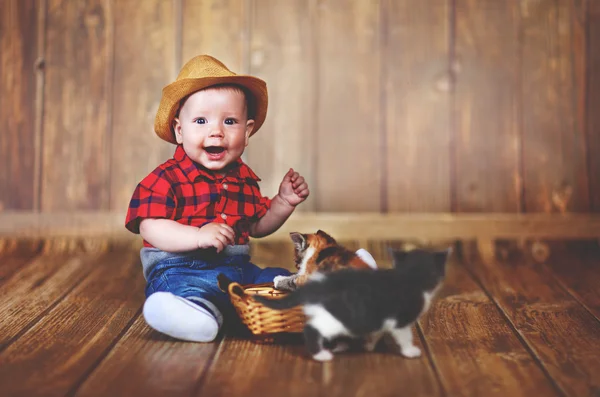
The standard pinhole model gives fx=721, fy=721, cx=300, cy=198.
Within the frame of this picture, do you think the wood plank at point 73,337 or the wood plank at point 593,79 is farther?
the wood plank at point 593,79

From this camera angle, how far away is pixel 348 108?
6.96 ft

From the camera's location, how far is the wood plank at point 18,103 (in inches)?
82.7

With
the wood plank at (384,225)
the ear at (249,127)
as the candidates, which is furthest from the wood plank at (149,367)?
the wood plank at (384,225)

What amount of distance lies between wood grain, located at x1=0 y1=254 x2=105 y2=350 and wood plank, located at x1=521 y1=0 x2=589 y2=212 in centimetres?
131

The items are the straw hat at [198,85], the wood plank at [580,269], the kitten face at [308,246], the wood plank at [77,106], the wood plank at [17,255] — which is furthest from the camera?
the wood plank at [77,106]

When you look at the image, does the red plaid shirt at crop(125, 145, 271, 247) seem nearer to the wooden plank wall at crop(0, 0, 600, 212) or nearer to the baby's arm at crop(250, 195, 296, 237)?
the baby's arm at crop(250, 195, 296, 237)

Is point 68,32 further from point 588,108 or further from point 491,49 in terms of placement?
point 588,108

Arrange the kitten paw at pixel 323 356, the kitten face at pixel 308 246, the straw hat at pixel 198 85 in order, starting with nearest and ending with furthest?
the kitten paw at pixel 323 356, the kitten face at pixel 308 246, the straw hat at pixel 198 85

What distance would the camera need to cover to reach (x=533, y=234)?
2.12 m

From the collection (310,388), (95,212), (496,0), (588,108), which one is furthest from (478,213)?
(310,388)

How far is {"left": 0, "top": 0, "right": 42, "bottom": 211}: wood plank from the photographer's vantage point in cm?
210

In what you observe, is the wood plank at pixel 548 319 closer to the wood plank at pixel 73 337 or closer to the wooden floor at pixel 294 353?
the wooden floor at pixel 294 353

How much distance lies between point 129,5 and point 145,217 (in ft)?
3.37

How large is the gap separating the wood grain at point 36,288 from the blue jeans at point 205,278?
0.25 m
